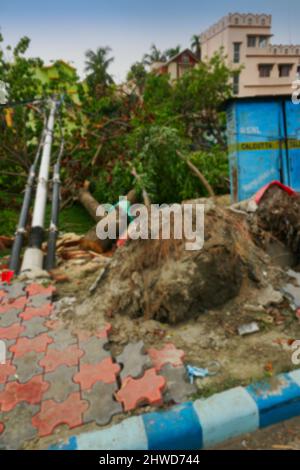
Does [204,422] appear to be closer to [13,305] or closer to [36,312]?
[36,312]

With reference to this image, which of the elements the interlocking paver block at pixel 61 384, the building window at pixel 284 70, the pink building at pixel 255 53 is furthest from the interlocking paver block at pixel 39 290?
the building window at pixel 284 70

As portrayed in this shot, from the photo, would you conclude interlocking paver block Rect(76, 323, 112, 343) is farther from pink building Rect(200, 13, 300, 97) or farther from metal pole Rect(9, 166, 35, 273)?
pink building Rect(200, 13, 300, 97)

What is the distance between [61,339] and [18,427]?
81 cm

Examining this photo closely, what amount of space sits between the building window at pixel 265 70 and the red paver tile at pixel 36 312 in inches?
1045

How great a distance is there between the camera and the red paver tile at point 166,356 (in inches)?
87.7

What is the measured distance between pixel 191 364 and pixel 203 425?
0.51 meters

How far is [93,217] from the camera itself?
725 centimetres

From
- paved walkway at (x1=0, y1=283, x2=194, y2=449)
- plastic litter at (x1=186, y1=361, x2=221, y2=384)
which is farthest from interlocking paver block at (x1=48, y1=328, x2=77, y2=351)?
plastic litter at (x1=186, y1=361, x2=221, y2=384)

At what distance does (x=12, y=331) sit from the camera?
8.87 feet

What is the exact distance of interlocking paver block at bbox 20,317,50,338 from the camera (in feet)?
8.75

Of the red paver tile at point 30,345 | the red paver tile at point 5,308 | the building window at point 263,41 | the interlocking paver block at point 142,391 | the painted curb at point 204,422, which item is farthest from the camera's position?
the building window at point 263,41

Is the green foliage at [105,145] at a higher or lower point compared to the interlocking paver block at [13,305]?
higher

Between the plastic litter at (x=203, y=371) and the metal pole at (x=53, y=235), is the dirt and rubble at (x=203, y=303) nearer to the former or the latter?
the plastic litter at (x=203, y=371)
